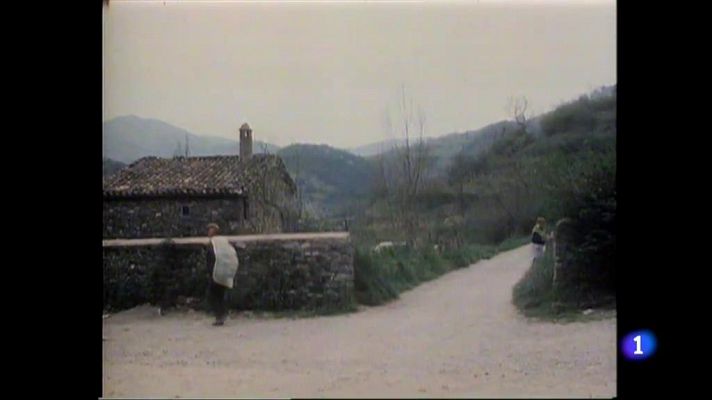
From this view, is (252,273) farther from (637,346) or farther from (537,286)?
(637,346)

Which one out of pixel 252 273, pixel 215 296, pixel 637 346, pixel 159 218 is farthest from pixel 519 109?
pixel 159 218

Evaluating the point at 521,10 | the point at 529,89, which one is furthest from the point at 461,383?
the point at 521,10

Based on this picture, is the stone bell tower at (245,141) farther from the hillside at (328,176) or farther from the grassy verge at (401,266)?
the grassy verge at (401,266)

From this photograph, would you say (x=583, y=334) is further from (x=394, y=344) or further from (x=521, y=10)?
(x=521, y=10)

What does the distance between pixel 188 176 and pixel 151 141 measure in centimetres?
30

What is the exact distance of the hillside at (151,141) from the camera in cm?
477

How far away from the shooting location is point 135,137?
4.77 metres

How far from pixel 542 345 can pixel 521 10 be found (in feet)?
6.45

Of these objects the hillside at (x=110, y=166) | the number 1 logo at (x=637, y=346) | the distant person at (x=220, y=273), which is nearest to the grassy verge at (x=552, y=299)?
the number 1 logo at (x=637, y=346)

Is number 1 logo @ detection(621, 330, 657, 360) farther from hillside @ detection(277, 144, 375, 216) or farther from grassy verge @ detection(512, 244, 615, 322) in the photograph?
hillside @ detection(277, 144, 375, 216)

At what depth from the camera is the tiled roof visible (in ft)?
15.9

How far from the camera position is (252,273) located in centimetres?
491

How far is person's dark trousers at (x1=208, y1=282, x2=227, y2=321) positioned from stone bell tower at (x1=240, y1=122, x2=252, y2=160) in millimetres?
789

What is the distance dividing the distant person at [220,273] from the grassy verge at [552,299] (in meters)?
1.69
